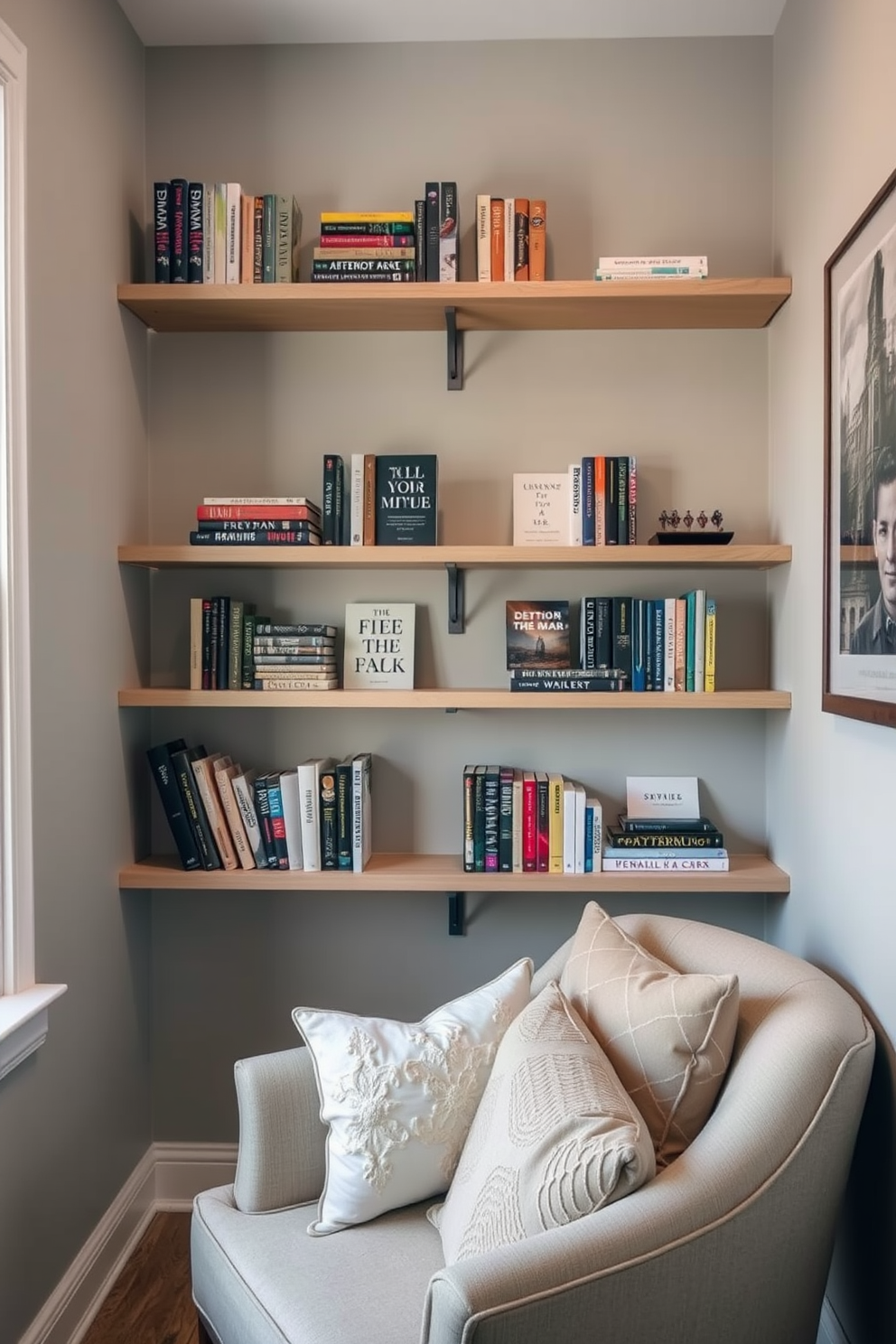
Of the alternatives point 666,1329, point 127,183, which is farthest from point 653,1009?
point 127,183

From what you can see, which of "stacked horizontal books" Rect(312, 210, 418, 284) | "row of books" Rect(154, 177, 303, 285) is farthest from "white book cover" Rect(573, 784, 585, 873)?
"row of books" Rect(154, 177, 303, 285)

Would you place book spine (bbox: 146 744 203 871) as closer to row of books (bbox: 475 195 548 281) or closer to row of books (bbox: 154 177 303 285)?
row of books (bbox: 154 177 303 285)

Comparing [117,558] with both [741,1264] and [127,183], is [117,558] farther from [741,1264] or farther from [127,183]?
[741,1264]

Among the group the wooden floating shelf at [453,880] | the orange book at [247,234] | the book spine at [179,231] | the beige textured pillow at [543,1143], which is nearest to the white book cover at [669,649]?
the wooden floating shelf at [453,880]

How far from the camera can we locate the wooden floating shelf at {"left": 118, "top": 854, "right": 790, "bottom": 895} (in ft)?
7.25

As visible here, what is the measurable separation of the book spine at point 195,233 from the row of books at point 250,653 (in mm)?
726

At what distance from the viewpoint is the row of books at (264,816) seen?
227 centimetres

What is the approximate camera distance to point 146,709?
8.06 ft

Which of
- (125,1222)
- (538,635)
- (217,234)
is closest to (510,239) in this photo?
(217,234)

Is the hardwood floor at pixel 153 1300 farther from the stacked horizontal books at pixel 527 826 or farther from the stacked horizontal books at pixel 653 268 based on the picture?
the stacked horizontal books at pixel 653 268

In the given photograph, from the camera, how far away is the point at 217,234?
7.38 ft

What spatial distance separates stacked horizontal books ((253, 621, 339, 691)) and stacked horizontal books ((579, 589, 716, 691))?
61cm

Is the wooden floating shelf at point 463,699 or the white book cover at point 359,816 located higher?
the wooden floating shelf at point 463,699

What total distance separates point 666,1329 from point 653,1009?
41cm
